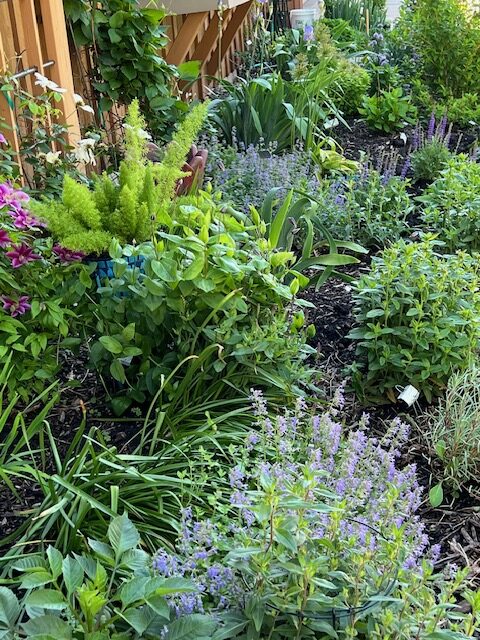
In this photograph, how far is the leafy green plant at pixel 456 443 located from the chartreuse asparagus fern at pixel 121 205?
1.14m

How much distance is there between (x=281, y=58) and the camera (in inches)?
255

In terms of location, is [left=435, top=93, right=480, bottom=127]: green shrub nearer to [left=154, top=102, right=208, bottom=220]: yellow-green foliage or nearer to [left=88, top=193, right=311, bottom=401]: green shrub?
[left=154, top=102, right=208, bottom=220]: yellow-green foliage

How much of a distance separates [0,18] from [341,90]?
3434 millimetres

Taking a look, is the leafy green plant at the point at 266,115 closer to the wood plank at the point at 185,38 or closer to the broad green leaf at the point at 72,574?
the wood plank at the point at 185,38

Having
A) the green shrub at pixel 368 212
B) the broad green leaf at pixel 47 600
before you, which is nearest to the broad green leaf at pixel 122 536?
the broad green leaf at pixel 47 600

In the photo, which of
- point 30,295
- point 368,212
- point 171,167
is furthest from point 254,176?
point 30,295

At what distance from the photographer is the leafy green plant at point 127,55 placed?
12.3ft

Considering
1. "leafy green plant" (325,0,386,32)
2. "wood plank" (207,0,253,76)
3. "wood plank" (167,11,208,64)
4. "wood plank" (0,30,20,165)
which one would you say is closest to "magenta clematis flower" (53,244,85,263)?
"wood plank" (0,30,20,165)

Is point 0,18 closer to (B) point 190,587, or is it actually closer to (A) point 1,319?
(A) point 1,319

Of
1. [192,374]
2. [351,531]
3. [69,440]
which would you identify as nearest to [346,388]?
[192,374]

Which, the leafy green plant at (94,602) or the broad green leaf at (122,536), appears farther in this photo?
the broad green leaf at (122,536)

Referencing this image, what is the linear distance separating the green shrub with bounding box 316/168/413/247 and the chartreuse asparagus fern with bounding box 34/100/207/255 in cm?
117

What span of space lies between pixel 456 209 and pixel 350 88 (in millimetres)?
2700

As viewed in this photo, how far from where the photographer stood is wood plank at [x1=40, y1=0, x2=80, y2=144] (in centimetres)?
331
